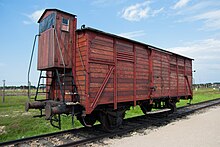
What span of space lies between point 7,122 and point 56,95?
4.08m

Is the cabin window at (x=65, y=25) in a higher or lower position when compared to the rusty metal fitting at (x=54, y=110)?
higher

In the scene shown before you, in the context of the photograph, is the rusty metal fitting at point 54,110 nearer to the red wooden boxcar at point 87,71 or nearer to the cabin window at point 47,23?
the red wooden boxcar at point 87,71

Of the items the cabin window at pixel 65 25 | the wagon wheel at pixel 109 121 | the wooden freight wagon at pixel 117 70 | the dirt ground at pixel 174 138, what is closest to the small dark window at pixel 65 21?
the cabin window at pixel 65 25

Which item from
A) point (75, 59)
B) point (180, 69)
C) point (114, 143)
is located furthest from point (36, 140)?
point (180, 69)

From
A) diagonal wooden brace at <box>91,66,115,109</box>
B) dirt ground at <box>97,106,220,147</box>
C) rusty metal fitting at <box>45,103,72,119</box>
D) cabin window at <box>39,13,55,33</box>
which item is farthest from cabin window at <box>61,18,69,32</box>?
dirt ground at <box>97,106,220,147</box>

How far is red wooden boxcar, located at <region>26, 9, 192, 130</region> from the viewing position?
23.1 ft

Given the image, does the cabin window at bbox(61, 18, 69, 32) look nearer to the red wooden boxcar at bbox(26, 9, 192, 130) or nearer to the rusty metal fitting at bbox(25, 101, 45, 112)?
the red wooden boxcar at bbox(26, 9, 192, 130)

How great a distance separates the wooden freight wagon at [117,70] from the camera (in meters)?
7.08

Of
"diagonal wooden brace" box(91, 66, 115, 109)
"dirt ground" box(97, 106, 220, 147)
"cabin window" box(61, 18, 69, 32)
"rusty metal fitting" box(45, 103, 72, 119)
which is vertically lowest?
"dirt ground" box(97, 106, 220, 147)

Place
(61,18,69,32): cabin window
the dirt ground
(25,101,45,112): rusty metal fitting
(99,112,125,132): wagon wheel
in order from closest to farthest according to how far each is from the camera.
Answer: the dirt ground < (25,101,45,112): rusty metal fitting < (61,18,69,32): cabin window < (99,112,125,132): wagon wheel

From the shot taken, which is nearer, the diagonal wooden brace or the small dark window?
the diagonal wooden brace

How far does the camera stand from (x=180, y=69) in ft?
45.6

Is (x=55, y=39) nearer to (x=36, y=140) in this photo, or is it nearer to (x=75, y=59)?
(x=75, y=59)

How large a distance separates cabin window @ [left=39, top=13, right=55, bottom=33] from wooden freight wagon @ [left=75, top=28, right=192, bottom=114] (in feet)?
3.41
